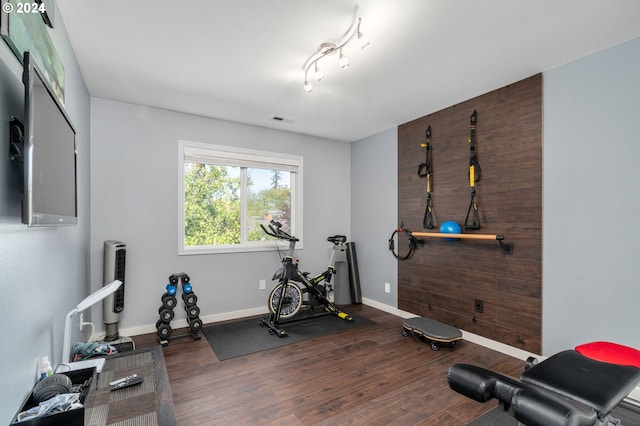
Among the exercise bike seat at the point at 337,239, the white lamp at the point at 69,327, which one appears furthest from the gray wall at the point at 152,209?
the white lamp at the point at 69,327

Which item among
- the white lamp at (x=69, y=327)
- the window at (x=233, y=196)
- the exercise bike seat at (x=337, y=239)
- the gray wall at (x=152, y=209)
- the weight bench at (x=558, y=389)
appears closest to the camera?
the weight bench at (x=558, y=389)

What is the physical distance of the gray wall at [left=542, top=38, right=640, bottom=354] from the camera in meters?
2.29

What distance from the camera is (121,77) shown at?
9.42 feet

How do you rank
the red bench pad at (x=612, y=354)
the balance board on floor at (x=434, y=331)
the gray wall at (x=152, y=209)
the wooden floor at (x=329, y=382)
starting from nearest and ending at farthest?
the red bench pad at (x=612, y=354) < the wooden floor at (x=329, y=382) < the balance board on floor at (x=434, y=331) < the gray wall at (x=152, y=209)

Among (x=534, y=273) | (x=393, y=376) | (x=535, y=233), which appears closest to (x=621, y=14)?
(x=535, y=233)

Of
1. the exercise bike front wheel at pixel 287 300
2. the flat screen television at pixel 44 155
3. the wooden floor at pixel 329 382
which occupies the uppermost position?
the flat screen television at pixel 44 155

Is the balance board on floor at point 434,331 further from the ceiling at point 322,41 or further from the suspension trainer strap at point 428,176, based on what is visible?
the ceiling at point 322,41

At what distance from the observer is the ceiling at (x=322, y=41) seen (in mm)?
1953

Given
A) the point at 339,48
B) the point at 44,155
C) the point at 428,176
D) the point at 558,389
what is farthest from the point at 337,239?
the point at 44,155

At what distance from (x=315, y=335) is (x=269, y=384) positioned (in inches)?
43.2

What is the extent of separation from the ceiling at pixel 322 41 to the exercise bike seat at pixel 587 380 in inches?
82.2

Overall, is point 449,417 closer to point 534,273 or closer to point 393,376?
point 393,376

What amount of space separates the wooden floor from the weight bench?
0.83 m

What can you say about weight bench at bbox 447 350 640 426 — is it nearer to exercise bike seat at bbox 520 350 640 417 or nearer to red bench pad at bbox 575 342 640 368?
exercise bike seat at bbox 520 350 640 417
